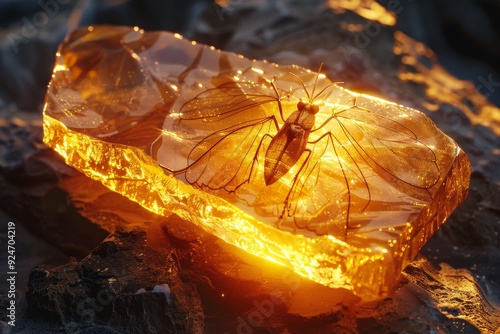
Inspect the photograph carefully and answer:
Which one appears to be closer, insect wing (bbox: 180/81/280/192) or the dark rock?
the dark rock

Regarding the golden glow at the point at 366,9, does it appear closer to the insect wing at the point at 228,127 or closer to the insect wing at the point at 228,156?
the insect wing at the point at 228,127

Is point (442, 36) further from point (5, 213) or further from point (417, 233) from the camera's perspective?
point (5, 213)

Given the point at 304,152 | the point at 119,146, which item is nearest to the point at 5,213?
the point at 119,146

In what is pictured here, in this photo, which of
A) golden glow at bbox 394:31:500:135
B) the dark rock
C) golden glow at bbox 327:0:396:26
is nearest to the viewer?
the dark rock

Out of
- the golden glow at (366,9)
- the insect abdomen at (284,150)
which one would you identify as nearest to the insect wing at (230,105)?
the insect abdomen at (284,150)

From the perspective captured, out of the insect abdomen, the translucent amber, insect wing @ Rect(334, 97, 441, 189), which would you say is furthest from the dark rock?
insect wing @ Rect(334, 97, 441, 189)

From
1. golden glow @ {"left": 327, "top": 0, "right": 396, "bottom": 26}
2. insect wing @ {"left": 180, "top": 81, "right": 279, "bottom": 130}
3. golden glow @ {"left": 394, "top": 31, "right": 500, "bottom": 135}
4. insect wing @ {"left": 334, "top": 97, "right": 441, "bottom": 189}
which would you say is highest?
insect wing @ {"left": 180, "top": 81, "right": 279, "bottom": 130}

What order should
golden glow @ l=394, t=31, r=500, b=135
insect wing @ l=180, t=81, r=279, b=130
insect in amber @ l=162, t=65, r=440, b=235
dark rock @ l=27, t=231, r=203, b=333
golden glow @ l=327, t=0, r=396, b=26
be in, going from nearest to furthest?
dark rock @ l=27, t=231, r=203, b=333 < insect in amber @ l=162, t=65, r=440, b=235 < insect wing @ l=180, t=81, r=279, b=130 < golden glow @ l=394, t=31, r=500, b=135 < golden glow @ l=327, t=0, r=396, b=26

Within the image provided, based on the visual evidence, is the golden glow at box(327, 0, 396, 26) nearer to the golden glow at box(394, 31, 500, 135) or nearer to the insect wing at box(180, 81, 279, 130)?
the golden glow at box(394, 31, 500, 135)

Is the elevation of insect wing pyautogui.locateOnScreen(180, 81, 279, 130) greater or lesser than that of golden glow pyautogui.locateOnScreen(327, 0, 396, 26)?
greater
